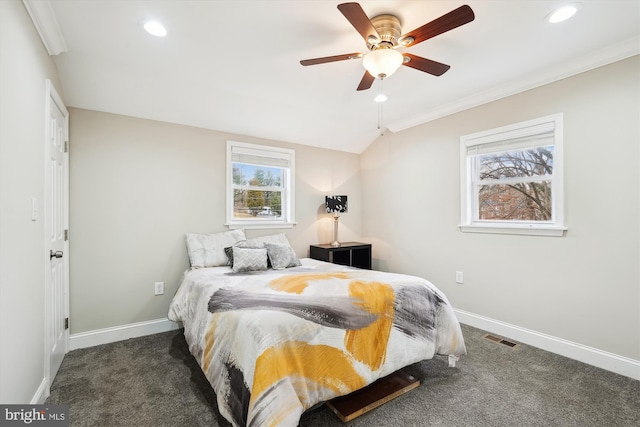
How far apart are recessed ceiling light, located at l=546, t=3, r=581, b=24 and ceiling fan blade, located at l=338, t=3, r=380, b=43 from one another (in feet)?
3.88

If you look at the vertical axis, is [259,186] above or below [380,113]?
below

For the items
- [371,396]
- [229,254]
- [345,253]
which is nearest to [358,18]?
[371,396]

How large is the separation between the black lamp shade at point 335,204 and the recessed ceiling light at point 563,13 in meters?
2.82

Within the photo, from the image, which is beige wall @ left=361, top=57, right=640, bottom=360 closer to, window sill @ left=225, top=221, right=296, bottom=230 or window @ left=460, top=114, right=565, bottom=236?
window @ left=460, top=114, right=565, bottom=236

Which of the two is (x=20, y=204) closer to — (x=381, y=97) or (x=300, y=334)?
(x=300, y=334)

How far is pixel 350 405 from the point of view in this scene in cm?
182

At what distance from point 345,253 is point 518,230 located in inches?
81.1

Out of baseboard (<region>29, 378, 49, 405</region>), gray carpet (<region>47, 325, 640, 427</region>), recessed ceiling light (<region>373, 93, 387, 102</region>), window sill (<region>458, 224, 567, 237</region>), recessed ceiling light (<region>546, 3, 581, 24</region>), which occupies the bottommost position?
gray carpet (<region>47, 325, 640, 427</region>)

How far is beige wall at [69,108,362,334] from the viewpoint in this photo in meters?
2.76

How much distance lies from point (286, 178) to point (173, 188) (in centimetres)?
147

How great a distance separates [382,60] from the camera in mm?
1888

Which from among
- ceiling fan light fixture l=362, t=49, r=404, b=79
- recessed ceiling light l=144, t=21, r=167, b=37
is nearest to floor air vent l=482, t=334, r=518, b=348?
ceiling fan light fixture l=362, t=49, r=404, b=79

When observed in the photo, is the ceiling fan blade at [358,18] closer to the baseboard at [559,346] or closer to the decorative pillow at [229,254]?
the decorative pillow at [229,254]

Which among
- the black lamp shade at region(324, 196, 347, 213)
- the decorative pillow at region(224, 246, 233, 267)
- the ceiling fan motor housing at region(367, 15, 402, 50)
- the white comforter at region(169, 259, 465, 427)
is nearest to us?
the white comforter at region(169, 259, 465, 427)
